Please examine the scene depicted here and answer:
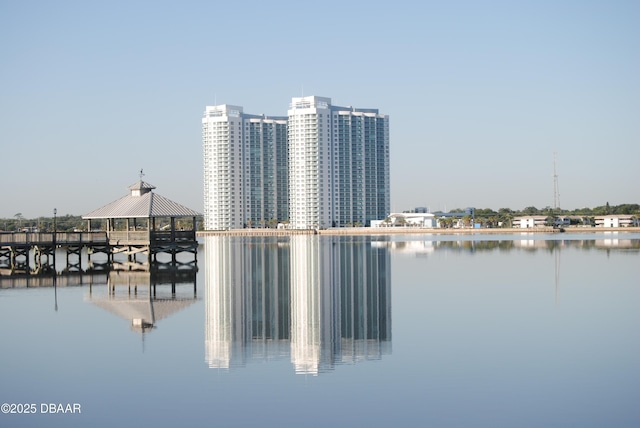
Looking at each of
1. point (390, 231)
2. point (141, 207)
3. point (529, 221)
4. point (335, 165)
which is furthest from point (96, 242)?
point (529, 221)

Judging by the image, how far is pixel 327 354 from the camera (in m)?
18.0

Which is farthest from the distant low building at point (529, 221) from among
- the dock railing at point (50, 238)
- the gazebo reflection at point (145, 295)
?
the gazebo reflection at point (145, 295)

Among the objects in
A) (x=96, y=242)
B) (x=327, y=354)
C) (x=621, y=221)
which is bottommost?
(x=327, y=354)

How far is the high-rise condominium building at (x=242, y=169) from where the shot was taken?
555ft

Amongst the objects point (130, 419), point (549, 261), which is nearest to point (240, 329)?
point (130, 419)

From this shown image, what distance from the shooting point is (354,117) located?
170500mm

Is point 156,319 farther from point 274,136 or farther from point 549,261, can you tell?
point 274,136

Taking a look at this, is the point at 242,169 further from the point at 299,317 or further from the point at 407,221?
the point at 299,317

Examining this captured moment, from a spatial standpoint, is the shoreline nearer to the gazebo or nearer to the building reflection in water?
the gazebo

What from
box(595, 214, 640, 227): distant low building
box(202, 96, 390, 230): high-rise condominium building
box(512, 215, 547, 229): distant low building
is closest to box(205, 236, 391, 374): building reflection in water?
box(202, 96, 390, 230): high-rise condominium building

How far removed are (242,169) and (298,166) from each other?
51.9ft

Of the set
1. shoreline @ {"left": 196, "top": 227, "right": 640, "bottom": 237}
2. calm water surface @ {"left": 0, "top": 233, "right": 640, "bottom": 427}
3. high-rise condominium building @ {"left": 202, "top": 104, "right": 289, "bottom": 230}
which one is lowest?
calm water surface @ {"left": 0, "top": 233, "right": 640, "bottom": 427}

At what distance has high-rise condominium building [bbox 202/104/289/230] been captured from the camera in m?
169

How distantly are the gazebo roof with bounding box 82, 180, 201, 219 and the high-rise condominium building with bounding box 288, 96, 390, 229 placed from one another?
375ft
